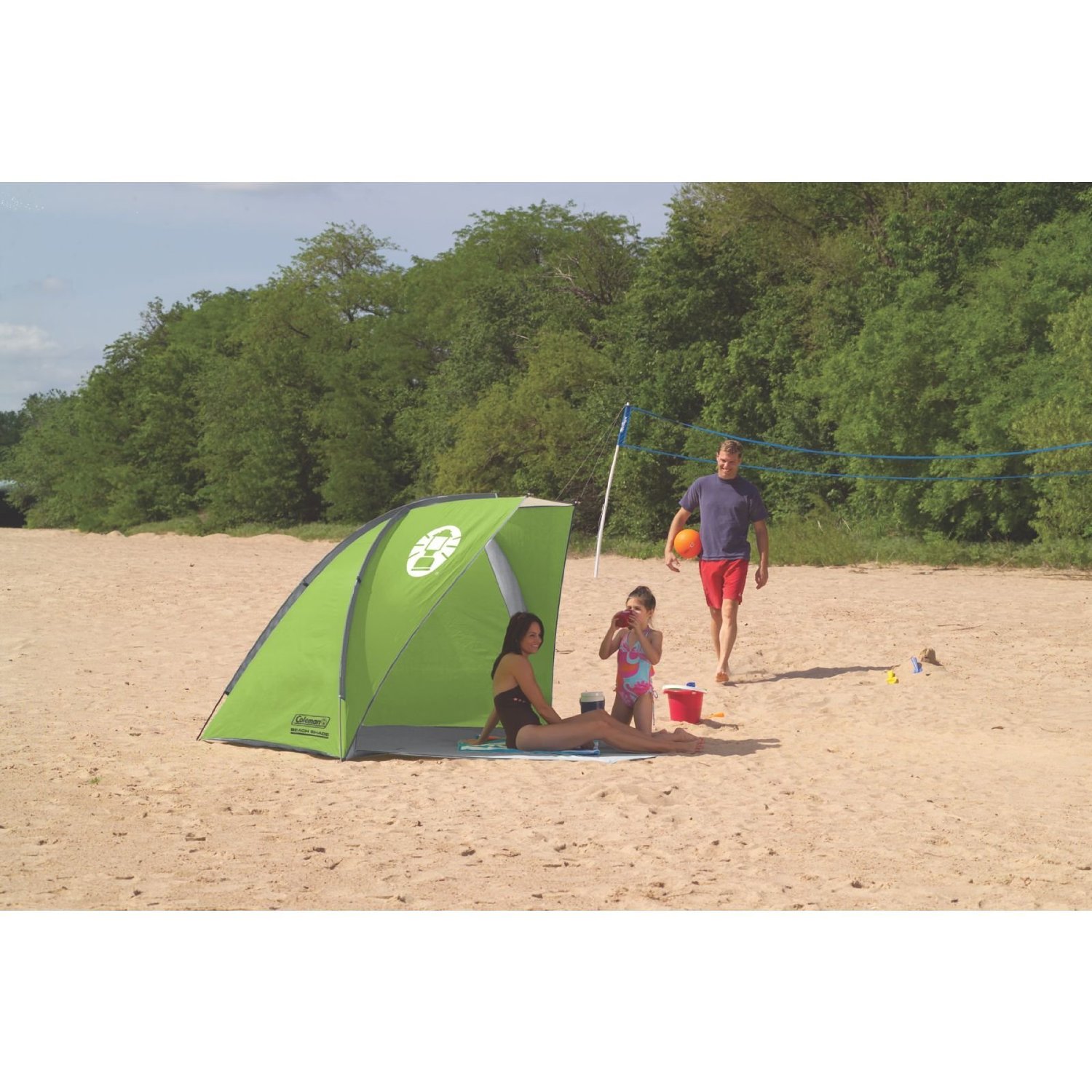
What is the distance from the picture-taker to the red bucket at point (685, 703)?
24.7ft

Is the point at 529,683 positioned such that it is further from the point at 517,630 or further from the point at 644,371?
the point at 644,371

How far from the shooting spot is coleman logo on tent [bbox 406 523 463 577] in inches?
274

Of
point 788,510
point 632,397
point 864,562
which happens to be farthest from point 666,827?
point 632,397

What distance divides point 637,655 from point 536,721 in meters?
0.65

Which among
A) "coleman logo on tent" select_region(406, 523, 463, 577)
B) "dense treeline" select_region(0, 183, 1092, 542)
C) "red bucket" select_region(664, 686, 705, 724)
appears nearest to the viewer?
"coleman logo on tent" select_region(406, 523, 463, 577)

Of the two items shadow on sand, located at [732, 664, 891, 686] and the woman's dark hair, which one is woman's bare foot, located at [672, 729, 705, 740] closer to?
the woman's dark hair

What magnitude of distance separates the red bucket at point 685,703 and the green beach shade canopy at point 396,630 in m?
0.74

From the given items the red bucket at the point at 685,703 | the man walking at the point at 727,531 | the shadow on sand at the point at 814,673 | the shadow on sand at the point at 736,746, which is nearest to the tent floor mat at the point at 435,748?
the shadow on sand at the point at 736,746

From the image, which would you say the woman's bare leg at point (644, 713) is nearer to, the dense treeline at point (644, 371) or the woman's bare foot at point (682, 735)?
the woman's bare foot at point (682, 735)

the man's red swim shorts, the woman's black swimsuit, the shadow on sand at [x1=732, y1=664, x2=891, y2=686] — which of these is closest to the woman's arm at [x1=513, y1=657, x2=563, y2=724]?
the woman's black swimsuit

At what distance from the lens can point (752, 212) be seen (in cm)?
2472

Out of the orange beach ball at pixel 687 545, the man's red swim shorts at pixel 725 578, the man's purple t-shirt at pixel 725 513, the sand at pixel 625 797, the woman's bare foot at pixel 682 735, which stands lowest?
the sand at pixel 625 797

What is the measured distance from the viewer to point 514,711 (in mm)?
6855

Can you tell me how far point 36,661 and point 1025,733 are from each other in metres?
7.45
